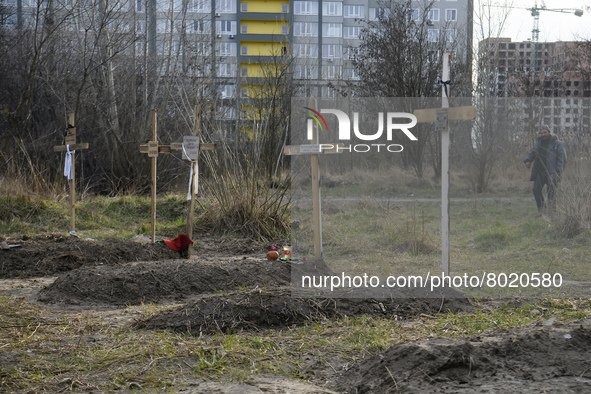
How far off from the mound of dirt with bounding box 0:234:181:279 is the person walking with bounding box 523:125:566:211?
507 cm

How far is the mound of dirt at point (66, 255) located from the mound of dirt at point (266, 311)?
3.45 m

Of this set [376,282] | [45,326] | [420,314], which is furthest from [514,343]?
[45,326]

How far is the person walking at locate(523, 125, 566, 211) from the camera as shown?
28.7ft

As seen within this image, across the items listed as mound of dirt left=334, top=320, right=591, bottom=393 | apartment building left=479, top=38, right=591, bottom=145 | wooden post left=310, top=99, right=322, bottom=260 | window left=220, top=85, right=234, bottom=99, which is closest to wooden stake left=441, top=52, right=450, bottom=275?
wooden post left=310, top=99, right=322, bottom=260

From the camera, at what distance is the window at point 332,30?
3362 centimetres

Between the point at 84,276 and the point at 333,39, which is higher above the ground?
the point at 333,39

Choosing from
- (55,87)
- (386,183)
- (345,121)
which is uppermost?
→ (55,87)

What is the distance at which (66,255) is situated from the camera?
26.7 feet

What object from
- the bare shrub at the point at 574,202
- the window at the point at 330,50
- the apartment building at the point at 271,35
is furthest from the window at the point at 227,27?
the bare shrub at the point at 574,202

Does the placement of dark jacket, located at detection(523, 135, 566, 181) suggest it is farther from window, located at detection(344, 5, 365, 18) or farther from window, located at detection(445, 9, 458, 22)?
window, located at detection(344, 5, 365, 18)

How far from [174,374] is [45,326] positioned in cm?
198

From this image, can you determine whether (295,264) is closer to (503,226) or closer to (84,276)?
(84,276)

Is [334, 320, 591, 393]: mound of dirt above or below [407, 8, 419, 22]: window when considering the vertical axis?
below

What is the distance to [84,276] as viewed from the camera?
21.8 feet
